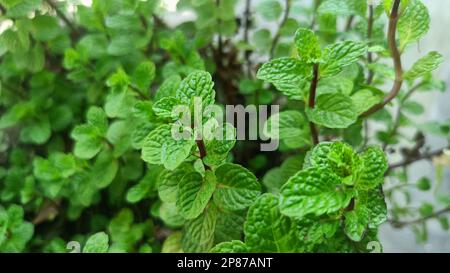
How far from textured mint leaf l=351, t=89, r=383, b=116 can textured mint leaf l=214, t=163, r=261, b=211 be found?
0.46 feet

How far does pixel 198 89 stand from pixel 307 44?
112 millimetres

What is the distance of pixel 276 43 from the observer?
713 millimetres

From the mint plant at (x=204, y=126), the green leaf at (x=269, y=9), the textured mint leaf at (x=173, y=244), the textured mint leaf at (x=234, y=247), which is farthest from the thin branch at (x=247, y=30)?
the textured mint leaf at (x=234, y=247)

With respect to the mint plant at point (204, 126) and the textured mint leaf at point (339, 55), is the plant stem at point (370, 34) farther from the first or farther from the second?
the textured mint leaf at point (339, 55)

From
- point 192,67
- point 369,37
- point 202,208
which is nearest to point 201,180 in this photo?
point 202,208

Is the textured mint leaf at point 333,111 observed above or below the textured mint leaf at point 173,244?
above

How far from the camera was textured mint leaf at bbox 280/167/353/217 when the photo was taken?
38 centimetres

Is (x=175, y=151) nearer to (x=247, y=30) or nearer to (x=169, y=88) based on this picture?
(x=169, y=88)

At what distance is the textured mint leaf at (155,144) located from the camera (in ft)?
1.46

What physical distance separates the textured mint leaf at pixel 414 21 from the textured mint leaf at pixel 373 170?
0.48 feet

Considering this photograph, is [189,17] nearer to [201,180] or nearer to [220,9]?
[220,9]

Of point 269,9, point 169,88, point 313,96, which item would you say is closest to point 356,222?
point 313,96

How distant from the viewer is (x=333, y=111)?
488mm

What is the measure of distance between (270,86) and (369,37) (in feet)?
0.60
